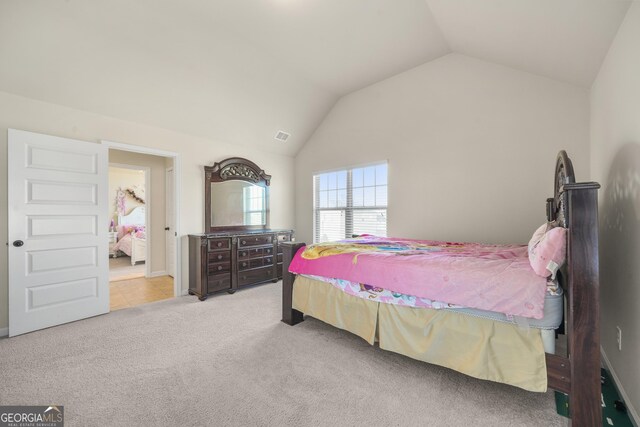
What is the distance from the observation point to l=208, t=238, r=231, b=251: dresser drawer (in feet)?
12.3

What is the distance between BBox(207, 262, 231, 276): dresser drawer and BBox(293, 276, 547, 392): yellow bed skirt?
203cm

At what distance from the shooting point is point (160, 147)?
3.67 meters

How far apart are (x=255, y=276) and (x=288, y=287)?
1.57 m

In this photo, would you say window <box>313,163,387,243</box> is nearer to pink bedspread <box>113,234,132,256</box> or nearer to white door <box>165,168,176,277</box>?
white door <box>165,168,176,277</box>

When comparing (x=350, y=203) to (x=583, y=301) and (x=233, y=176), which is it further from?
(x=583, y=301)

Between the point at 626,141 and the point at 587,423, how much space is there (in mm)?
1599

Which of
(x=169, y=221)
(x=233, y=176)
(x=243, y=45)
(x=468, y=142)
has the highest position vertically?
(x=243, y=45)

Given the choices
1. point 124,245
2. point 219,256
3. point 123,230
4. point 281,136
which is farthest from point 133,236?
point 281,136

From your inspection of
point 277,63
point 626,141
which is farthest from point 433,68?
point 626,141

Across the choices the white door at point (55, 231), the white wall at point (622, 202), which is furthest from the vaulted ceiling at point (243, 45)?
the white door at point (55, 231)

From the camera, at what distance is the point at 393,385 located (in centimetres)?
181

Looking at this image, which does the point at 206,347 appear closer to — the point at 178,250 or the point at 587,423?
the point at 178,250

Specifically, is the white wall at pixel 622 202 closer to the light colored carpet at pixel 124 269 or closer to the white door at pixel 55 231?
the white door at pixel 55 231

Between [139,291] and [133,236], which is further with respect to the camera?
[133,236]
